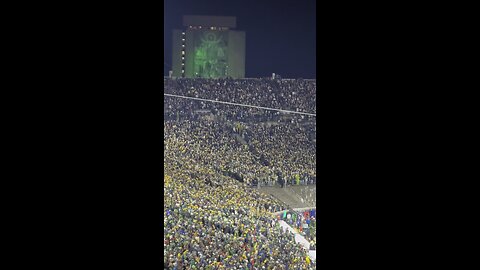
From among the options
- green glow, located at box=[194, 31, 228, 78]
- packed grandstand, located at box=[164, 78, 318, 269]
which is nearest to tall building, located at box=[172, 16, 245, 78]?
green glow, located at box=[194, 31, 228, 78]

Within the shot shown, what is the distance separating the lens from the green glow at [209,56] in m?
5.79

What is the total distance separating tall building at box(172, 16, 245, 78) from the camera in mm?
5293

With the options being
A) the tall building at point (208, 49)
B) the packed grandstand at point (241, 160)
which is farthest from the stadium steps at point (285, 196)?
the tall building at point (208, 49)

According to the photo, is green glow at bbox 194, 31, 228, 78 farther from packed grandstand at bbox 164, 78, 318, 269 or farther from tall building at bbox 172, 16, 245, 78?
packed grandstand at bbox 164, 78, 318, 269

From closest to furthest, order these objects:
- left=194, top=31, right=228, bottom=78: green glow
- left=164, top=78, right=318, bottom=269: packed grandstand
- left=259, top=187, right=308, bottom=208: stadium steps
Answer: left=164, top=78, right=318, bottom=269: packed grandstand, left=194, top=31, right=228, bottom=78: green glow, left=259, top=187, right=308, bottom=208: stadium steps

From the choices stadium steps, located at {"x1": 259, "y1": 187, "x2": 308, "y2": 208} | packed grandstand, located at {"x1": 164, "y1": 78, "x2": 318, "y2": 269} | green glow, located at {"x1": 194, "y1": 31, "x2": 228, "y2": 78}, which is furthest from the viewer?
stadium steps, located at {"x1": 259, "y1": 187, "x2": 308, "y2": 208}

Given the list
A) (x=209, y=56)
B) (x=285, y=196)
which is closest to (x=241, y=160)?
(x=285, y=196)

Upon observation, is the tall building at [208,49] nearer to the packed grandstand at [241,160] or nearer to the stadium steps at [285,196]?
the packed grandstand at [241,160]
